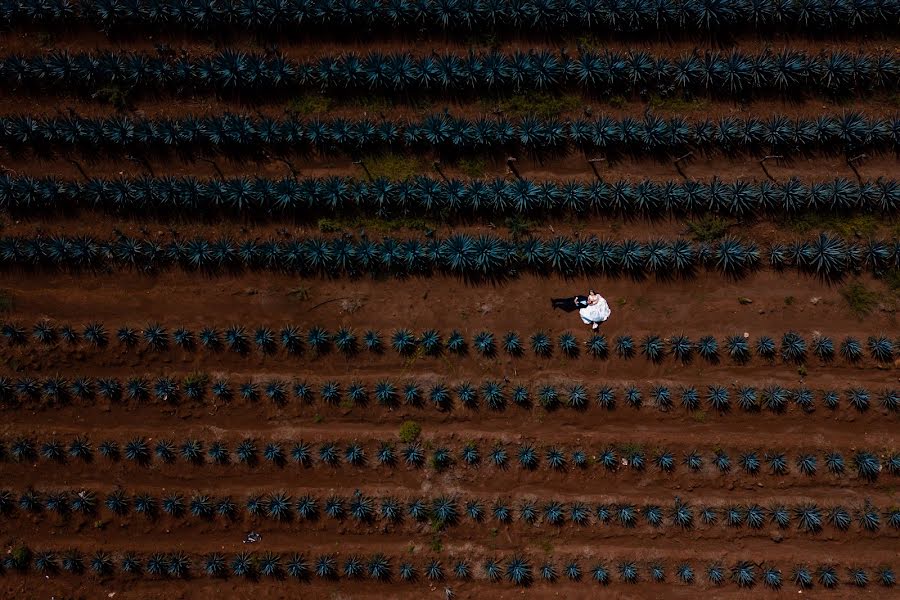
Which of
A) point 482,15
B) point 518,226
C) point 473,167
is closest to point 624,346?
point 518,226

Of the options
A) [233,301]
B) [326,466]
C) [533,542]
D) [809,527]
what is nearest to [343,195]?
[233,301]

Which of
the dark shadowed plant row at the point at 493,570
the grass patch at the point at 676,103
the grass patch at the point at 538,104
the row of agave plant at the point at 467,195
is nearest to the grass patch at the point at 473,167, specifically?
the row of agave plant at the point at 467,195

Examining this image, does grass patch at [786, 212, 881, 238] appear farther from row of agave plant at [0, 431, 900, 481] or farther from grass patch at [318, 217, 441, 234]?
grass patch at [318, 217, 441, 234]

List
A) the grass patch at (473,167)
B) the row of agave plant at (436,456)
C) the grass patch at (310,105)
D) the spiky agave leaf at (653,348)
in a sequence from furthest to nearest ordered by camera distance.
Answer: the grass patch at (310,105) < the grass patch at (473,167) < the spiky agave leaf at (653,348) < the row of agave plant at (436,456)

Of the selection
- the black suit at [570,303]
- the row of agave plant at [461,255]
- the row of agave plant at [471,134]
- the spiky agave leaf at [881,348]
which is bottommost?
the spiky agave leaf at [881,348]

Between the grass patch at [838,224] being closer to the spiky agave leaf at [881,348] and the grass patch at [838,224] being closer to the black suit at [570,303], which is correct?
the spiky agave leaf at [881,348]

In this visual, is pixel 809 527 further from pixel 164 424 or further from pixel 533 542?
pixel 164 424

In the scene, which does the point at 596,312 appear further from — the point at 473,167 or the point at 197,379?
the point at 197,379
